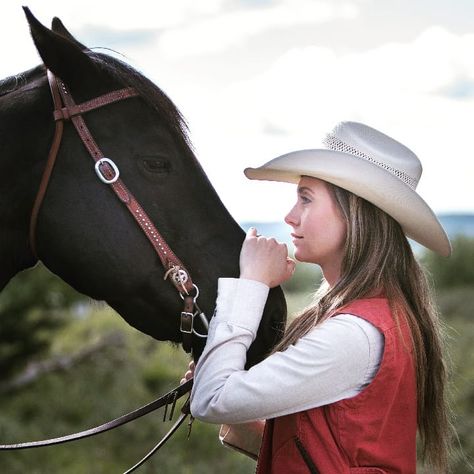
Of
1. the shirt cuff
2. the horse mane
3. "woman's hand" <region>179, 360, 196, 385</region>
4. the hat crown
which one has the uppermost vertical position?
the horse mane

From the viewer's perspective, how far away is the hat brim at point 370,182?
7.09 feet

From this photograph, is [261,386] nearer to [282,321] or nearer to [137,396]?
[282,321]

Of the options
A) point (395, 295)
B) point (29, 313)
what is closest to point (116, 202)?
point (395, 295)

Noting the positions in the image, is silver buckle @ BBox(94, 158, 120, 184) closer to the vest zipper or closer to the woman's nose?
the woman's nose

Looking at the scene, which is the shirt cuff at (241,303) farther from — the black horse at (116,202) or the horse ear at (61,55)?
the horse ear at (61,55)

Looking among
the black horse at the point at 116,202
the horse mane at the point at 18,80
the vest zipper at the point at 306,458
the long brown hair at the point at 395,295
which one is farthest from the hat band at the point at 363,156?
the horse mane at the point at 18,80

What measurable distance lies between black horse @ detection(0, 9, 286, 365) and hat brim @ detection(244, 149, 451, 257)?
373 mm

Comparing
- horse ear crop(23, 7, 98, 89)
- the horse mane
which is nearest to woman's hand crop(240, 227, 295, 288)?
horse ear crop(23, 7, 98, 89)

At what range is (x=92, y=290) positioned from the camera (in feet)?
8.18

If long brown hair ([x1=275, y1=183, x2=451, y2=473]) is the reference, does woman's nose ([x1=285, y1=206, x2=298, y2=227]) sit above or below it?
above

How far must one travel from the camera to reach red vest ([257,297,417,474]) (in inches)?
79.4

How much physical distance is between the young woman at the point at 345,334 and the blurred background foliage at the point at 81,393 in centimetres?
504

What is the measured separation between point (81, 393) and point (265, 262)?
797 centimetres

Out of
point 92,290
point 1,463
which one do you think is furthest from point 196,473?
point 92,290
